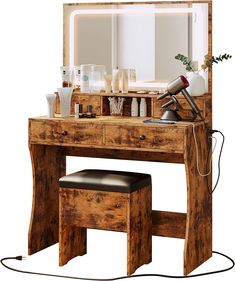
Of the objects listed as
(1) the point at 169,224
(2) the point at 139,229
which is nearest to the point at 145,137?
(2) the point at 139,229

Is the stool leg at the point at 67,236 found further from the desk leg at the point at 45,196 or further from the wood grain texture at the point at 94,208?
the desk leg at the point at 45,196

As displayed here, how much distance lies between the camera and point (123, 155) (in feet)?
21.7

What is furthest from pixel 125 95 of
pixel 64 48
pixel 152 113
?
pixel 64 48

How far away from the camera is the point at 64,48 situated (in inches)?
269

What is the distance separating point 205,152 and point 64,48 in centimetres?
138

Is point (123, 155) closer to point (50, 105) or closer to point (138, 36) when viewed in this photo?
point (50, 105)

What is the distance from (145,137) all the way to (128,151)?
59cm

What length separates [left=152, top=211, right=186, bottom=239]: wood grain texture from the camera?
6559 millimetres

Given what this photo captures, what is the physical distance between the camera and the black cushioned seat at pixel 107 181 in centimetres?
595

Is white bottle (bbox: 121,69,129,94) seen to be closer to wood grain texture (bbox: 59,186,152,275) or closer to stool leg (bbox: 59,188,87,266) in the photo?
wood grain texture (bbox: 59,186,152,275)

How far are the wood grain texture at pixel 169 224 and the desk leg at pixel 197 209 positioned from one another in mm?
256

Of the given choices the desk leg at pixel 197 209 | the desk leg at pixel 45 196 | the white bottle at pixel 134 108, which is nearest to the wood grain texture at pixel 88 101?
the white bottle at pixel 134 108

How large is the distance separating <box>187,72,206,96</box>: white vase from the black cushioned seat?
0.65 meters

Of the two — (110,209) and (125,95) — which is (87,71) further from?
(110,209)
